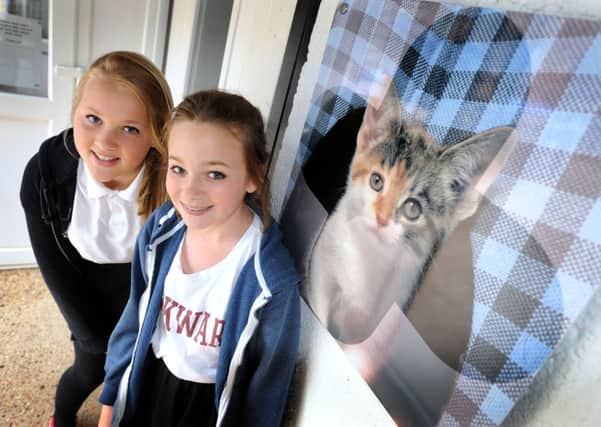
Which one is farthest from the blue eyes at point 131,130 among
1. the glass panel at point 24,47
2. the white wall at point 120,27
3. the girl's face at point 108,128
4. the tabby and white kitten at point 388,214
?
the glass panel at point 24,47

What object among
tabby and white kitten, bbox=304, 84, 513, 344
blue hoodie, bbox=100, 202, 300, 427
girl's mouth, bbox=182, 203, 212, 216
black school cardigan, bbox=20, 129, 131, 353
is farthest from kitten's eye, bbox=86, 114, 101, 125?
tabby and white kitten, bbox=304, 84, 513, 344

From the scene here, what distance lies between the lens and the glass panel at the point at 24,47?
1633 mm

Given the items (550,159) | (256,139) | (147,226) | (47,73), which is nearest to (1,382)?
(147,226)

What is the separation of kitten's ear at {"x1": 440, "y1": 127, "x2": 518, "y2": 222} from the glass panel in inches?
78.1

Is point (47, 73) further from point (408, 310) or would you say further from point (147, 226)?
point (408, 310)

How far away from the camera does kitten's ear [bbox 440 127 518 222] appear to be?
0.38 meters

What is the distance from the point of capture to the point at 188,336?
808 millimetres

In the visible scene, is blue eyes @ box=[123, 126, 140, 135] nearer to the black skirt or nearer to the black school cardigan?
the black school cardigan

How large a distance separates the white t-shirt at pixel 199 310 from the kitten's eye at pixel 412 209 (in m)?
0.35

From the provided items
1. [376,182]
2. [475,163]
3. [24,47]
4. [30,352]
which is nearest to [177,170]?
[376,182]

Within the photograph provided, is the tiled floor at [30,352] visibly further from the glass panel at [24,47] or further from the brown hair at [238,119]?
the brown hair at [238,119]

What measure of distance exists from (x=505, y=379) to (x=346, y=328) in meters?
0.28

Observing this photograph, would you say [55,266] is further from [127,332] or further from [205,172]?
[205,172]

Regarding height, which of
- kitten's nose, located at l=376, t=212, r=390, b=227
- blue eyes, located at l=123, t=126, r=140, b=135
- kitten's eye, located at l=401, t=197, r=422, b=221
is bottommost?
blue eyes, located at l=123, t=126, r=140, b=135
